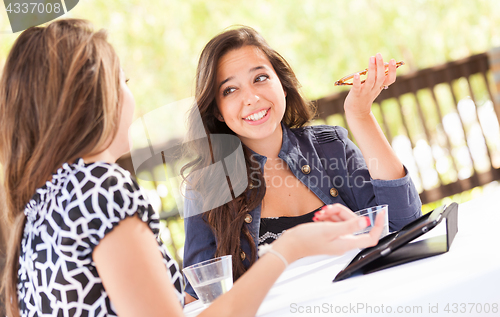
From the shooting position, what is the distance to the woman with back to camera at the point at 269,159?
1.39 metres

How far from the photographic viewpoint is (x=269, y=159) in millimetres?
1643

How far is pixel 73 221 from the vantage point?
28.0 inches

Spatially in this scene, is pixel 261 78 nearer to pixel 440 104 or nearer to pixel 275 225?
pixel 275 225

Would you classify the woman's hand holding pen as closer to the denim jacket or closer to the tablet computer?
the denim jacket

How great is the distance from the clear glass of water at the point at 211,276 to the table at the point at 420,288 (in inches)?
3.3

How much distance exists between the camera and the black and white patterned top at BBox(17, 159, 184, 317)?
710 millimetres

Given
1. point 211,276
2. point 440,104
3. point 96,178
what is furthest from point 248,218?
point 440,104

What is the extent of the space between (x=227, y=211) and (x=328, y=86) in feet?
16.2

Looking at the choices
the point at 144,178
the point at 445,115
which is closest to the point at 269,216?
the point at 144,178

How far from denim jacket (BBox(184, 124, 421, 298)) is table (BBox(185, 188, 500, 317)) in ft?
1.20

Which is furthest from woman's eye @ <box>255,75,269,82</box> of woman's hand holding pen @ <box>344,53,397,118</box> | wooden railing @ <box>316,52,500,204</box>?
wooden railing @ <box>316,52,500,204</box>

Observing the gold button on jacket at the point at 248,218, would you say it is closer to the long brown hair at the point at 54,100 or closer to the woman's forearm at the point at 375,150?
the woman's forearm at the point at 375,150

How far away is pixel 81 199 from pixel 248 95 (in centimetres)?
91

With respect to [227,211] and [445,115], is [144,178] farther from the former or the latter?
[445,115]
